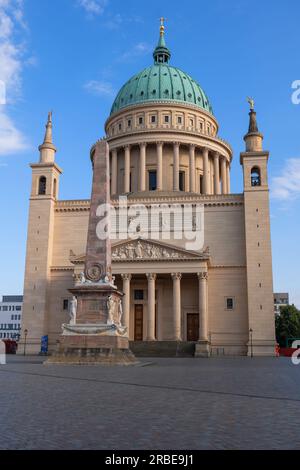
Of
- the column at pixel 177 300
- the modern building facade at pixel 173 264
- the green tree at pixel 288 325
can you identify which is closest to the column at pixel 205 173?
the modern building facade at pixel 173 264

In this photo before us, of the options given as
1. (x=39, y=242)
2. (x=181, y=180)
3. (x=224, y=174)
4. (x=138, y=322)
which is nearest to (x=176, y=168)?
(x=181, y=180)

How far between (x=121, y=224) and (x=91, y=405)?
51565 millimetres

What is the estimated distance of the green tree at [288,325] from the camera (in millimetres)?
95438

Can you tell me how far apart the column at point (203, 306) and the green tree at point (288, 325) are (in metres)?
44.6

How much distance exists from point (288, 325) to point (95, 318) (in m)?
73.5

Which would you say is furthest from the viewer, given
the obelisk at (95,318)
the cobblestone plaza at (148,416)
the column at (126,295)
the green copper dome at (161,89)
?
the green copper dome at (161,89)

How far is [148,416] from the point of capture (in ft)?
33.1

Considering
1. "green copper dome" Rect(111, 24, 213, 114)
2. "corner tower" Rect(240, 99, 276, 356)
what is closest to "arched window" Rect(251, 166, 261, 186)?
"corner tower" Rect(240, 99, 276, 356)

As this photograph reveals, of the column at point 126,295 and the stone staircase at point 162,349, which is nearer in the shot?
the stone staircase at point 162,349

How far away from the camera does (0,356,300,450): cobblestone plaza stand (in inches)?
299

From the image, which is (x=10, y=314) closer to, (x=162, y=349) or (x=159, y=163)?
(x=159, y=163)

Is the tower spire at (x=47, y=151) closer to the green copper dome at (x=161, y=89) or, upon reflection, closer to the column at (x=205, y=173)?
the green copper dome at (x=161, y=89)
